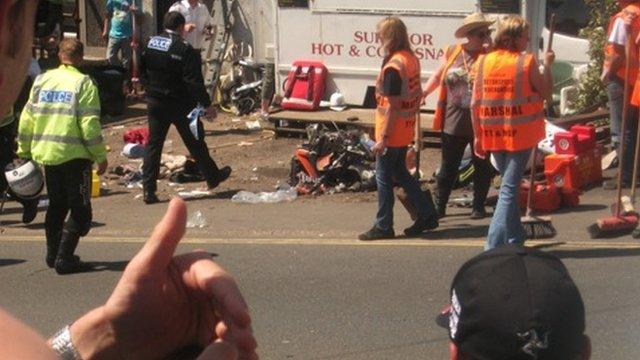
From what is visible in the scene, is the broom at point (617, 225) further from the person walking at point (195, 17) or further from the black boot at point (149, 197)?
the person walking at point (195, 17)

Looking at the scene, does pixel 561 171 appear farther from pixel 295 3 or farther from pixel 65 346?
pixel 65 346

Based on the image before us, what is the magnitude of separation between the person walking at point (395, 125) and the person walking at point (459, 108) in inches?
17.1

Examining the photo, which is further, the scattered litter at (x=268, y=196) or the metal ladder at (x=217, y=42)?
the metal ladder at (x=217, y=42)

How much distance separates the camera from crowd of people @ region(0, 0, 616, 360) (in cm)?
169

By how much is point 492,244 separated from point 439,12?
231 inches

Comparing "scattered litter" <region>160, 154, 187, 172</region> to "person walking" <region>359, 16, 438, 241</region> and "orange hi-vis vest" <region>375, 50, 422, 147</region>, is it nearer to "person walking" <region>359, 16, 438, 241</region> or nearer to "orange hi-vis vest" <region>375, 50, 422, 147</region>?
"person walking" <region>359, 16, 438, 241</region>

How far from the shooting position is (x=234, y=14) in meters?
18.2

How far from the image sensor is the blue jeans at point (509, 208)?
350 inches

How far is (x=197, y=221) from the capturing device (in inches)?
448

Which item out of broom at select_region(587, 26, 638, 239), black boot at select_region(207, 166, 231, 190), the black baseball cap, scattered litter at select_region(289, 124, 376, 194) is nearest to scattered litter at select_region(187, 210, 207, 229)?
black boot at select_region(207, 166, 231, 190)

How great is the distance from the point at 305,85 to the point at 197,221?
4204mm

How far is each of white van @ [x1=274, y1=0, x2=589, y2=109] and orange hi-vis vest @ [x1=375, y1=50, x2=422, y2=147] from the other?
13.4 feet

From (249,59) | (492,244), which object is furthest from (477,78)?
(249,59)

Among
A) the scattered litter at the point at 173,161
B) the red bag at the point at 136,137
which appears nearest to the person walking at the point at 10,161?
the scattered litter at the point at 173,161
